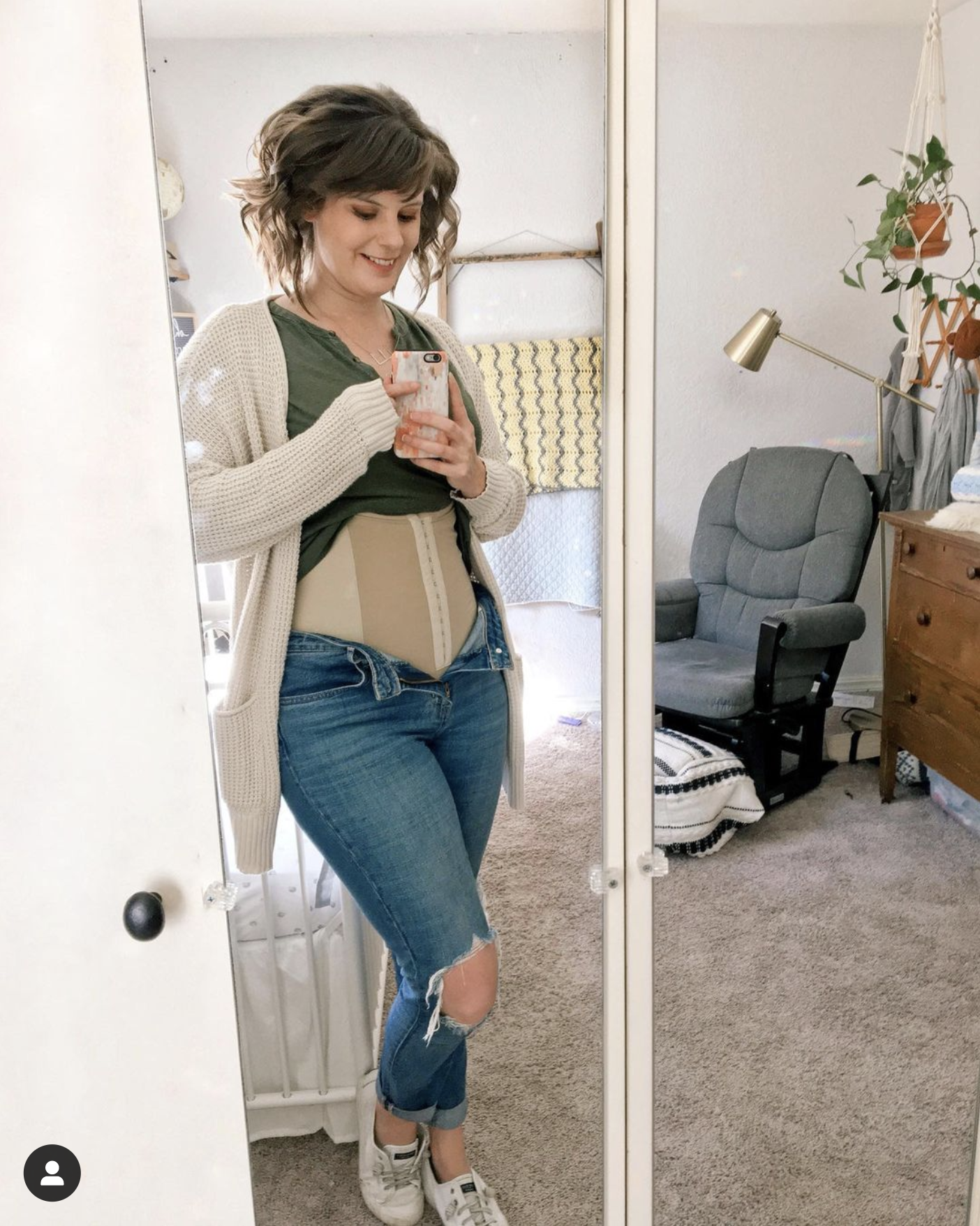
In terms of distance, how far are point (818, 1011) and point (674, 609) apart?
1.48ft

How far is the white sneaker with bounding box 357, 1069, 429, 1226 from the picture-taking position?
3.24 ft

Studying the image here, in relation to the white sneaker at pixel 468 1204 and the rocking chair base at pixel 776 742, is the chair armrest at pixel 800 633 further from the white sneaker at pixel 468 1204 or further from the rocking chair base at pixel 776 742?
the white sneaker at pixel 468 1204

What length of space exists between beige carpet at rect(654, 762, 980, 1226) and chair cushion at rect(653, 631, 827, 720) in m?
0.12

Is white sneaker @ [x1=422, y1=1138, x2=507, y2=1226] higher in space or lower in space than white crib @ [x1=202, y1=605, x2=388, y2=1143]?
lower

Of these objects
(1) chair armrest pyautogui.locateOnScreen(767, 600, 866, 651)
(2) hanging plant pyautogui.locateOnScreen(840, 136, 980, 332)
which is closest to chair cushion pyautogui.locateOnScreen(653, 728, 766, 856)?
(1) chair armrest pyautogui.locateOnScreen(767, 600, 866, 651)

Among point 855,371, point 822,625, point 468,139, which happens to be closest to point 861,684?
point 822,625

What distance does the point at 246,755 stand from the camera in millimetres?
875

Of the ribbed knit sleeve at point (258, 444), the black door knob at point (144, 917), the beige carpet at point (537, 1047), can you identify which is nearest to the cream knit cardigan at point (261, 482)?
the ribbed knit sleeve at point (258, 444)

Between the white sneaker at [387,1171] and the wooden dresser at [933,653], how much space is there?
1.96 feet

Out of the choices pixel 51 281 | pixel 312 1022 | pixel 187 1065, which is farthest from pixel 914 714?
pixel 51 281

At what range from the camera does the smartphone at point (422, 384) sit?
820 mm

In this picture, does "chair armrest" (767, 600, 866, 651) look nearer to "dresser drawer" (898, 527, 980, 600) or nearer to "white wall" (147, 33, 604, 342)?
"dresser drawer" (898, 527, 980, 600)

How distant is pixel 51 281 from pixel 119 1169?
0.82 m

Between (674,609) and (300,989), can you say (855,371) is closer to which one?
(674,609)
